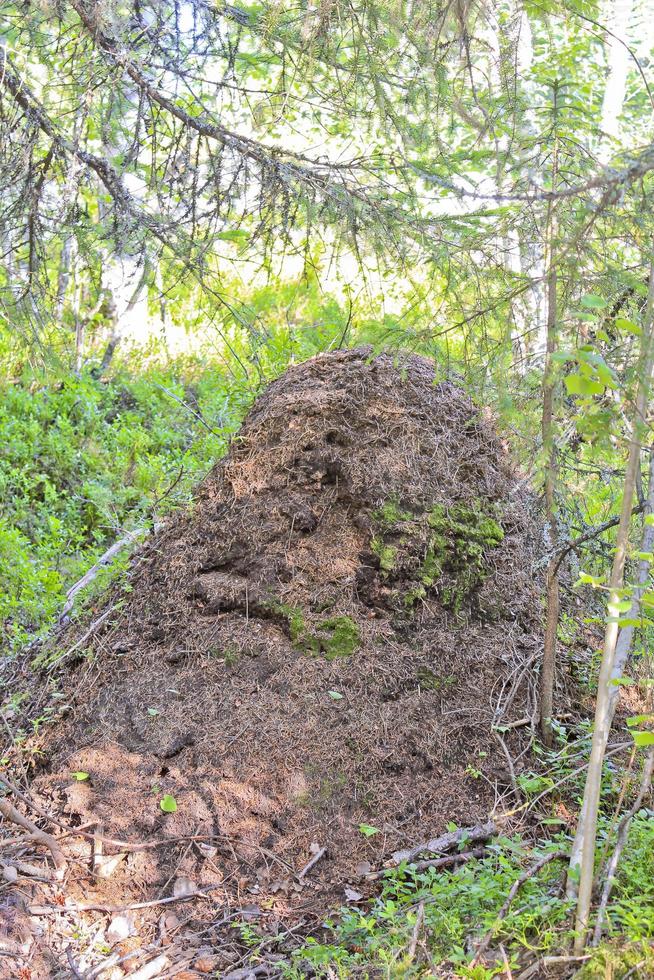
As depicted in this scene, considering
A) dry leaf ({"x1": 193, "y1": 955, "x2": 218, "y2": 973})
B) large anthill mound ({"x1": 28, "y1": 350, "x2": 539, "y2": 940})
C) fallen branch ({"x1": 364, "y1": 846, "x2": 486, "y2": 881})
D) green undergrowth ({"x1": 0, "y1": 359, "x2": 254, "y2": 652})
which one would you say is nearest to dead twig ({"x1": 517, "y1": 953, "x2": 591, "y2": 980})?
fallen branch ({"x1": 364, "y1": 846, "x2": 486, "y2": 881})

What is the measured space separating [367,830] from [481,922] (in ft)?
2.64

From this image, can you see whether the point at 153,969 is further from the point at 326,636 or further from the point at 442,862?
the point at 326,636

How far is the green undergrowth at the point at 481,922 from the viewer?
250 centimetres

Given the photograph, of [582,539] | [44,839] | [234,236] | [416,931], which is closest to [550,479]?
[582,539]

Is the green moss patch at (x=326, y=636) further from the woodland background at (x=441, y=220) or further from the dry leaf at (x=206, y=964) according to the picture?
the dry leaf at (x=206, y=964)

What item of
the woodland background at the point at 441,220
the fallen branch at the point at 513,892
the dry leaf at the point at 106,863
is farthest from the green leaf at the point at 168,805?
the fallen branch at the point at 513,892

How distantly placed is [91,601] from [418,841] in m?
2.34

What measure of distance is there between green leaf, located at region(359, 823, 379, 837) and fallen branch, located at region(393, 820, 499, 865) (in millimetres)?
126

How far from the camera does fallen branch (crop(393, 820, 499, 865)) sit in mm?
3549

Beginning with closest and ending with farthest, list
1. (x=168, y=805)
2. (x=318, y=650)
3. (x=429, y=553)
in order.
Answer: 1. (x=168, y=805)
2. (x=318, y=650)
3. (x=429, y=553)

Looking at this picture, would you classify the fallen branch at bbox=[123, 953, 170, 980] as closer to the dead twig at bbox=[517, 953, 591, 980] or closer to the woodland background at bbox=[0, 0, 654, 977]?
the woodland background at bbox=[0, 0, 654, 977]

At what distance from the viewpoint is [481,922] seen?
2850 millimetres

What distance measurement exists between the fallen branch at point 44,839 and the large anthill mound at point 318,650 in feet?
0.67

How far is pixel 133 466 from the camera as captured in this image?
8250mm
